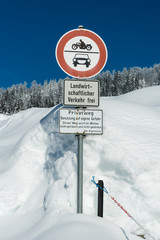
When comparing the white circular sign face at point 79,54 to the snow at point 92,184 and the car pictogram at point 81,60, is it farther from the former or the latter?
the snow at point 92,184

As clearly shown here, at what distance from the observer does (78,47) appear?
3.20 meters

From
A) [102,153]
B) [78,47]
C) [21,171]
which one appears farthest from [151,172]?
[21,171]

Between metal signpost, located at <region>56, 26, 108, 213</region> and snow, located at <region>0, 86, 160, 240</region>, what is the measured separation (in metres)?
0.61

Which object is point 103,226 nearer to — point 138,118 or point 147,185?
point 147,185

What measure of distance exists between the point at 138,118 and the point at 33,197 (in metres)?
3.02

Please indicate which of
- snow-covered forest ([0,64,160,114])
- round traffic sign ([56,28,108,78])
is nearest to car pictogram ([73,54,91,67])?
round traffic sign ([56,28,108,78])

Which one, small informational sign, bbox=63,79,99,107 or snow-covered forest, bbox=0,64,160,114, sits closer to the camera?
small informational sign, bbox=63,79,99,107

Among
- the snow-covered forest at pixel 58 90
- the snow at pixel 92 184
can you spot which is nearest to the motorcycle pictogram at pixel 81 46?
the snow at pixel 92 184

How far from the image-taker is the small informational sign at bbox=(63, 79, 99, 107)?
10.5ft

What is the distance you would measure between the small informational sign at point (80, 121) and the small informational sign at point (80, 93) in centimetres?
11

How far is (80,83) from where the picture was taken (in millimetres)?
3225

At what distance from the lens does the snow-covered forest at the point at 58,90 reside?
280 ft

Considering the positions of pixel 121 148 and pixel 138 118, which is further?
pixel 138 118

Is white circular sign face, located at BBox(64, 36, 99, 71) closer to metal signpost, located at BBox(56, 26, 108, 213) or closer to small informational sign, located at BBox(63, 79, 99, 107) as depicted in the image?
metal signpost, located at BBox(56, 26, 108, 213)
